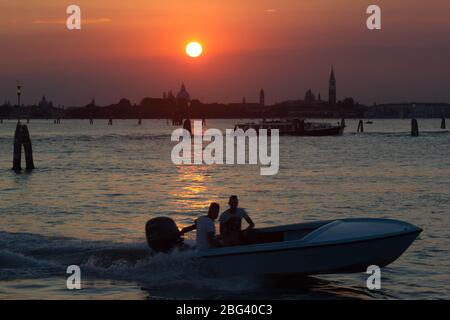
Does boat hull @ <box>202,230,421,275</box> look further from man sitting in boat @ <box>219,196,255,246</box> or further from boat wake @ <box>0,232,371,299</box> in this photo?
man sitting in boat @ <box>219,196,255,246</box>

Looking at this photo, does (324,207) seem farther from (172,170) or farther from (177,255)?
(172,170)

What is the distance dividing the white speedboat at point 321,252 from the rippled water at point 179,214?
41 centimetres

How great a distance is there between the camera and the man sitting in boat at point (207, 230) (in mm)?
16625

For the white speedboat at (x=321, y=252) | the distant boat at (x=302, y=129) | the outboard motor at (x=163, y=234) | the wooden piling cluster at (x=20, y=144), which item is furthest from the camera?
the distant boat at (x=302, y=129)

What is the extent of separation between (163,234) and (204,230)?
124 centimetres

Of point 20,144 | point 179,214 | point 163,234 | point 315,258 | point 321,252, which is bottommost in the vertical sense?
point 179,214

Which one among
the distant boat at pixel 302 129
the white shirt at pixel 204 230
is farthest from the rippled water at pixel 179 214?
the distant boat at pixel 302 129

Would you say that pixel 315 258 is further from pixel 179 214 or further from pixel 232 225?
pixel 179 214

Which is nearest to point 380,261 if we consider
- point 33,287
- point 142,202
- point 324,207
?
point 33,287

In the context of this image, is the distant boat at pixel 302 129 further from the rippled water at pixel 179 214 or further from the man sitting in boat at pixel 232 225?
the man sitting in boat at pixel 232 225

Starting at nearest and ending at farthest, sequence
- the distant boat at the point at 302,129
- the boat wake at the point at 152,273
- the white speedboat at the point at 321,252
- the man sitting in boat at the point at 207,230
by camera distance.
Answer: the white speedboat at the point at 321,252 < the boat wake at the point at 152,273 < the man sitting in boat at the point at 207,230 < the distant boat at the point at 302,129

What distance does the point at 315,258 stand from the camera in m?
16.4

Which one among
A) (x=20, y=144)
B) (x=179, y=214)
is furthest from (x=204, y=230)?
(x=20, y=144)
